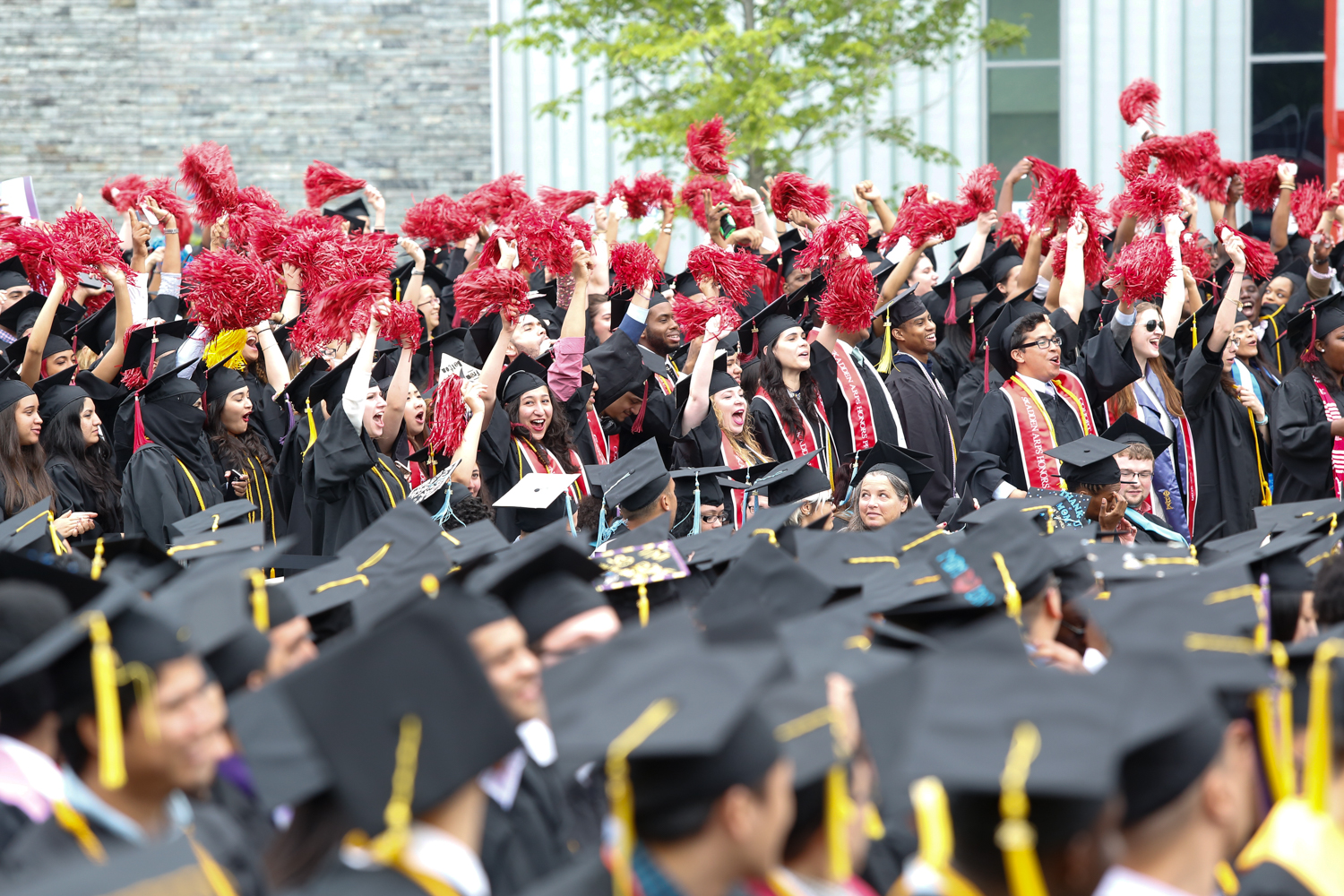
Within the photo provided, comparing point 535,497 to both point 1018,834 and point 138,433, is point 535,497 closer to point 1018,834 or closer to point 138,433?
point 138,433

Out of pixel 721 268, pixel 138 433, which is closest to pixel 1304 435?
pixel 721 268

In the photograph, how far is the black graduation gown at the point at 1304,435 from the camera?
7457 millimetres

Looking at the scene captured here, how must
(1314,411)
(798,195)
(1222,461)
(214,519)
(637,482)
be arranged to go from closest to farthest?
(214,519) < (637,482) < (1314,411) < (1222,461) < (798,195)

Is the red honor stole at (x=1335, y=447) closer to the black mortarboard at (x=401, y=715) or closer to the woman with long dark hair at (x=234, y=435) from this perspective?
the woman with long dark hair at (x=234, y=435)

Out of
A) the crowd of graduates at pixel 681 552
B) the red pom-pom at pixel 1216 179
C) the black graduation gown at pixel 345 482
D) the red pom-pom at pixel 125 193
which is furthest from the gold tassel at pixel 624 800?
the red pom-pom at pixel 1216 179

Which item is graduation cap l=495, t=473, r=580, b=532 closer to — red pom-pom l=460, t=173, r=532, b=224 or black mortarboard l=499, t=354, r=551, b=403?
black mortarboard l=499, t=354, r=551, b=403

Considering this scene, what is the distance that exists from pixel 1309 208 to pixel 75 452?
26.8ft

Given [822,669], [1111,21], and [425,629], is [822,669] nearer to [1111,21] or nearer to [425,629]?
[425,629]

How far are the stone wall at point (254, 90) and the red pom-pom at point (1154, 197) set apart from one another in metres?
8.03

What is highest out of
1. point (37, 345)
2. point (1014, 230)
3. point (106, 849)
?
point (1014, 230)

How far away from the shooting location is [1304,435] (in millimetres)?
7441

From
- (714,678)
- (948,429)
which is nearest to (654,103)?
(948,429)

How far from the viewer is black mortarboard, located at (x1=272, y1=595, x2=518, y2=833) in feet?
6.86

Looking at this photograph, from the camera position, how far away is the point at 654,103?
552 inches
